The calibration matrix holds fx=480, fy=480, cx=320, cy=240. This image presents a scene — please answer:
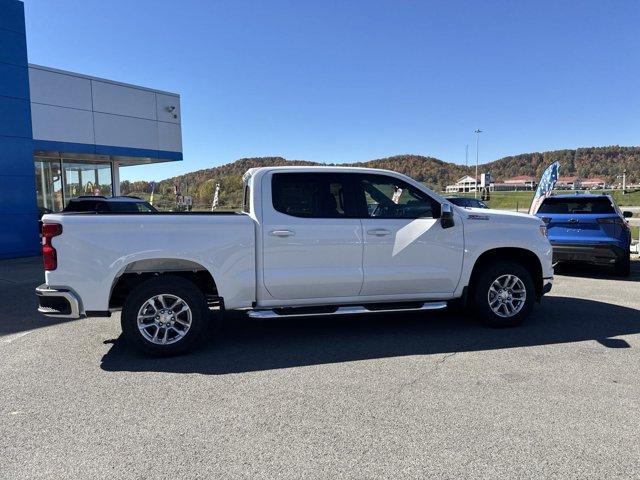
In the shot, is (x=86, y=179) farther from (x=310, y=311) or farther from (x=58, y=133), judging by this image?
(x=310, y=311)

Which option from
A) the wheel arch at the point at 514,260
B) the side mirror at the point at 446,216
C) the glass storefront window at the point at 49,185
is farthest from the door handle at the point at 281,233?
the glass storefront window at the point at 49,185

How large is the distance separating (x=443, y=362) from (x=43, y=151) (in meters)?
15.1

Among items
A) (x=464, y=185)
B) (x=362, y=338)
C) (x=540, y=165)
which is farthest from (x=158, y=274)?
(x=540, y=165)

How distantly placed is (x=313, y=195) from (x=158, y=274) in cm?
189

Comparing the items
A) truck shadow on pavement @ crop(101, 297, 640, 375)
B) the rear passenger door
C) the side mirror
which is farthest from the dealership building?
the side mirror

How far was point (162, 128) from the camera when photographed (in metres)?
18.5

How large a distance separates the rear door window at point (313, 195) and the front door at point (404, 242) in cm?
20

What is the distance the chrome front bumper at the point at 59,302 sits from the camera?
473 cm

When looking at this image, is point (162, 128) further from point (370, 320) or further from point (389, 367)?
point (389, 367)

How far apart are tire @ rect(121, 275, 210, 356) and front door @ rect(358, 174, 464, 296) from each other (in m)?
1.87

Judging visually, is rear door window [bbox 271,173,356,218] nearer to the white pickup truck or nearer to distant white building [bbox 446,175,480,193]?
the white pickup truck

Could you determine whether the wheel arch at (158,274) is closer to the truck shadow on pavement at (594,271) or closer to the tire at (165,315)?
the tire at (165,315)

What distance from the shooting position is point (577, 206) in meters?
9.71

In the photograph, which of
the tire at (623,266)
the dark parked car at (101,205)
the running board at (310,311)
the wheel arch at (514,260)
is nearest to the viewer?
the running board at (310,311)
